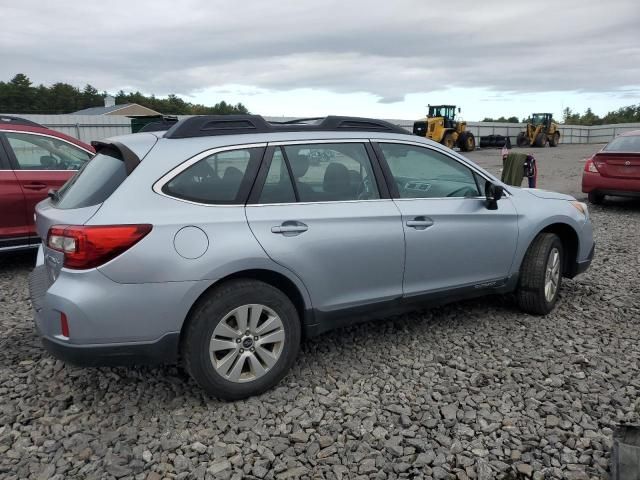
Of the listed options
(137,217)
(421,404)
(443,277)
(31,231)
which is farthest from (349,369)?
(31,231)

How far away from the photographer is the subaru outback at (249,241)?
294 centimetres

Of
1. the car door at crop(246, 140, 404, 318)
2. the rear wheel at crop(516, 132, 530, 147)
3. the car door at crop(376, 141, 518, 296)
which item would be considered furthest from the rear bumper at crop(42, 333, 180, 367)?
the rear wheel at crop(516, 132, 530, 147)

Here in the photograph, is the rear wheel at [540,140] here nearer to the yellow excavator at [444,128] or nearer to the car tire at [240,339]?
the yellow excavator at [444,128]

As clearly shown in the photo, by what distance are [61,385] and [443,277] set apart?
8.89ft

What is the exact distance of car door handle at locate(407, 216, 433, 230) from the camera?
12.7ft

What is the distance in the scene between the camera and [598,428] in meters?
3.07

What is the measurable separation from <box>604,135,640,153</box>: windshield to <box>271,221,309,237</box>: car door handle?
8903 mm

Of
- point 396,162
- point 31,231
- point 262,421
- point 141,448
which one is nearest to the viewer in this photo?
point 141,448

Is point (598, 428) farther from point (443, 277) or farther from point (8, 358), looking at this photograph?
point (8, 358)

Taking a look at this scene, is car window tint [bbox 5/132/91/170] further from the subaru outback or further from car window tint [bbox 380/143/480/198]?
car window tint [bbox 380/143/480/198]

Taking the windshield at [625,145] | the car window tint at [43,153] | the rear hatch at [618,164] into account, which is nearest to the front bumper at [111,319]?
the car window tint at [43,153]

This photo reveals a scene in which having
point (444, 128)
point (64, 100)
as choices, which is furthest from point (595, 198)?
point (64, 100)

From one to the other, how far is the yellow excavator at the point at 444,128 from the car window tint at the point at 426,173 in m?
26.0

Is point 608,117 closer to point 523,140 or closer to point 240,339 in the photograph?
point 523,140
